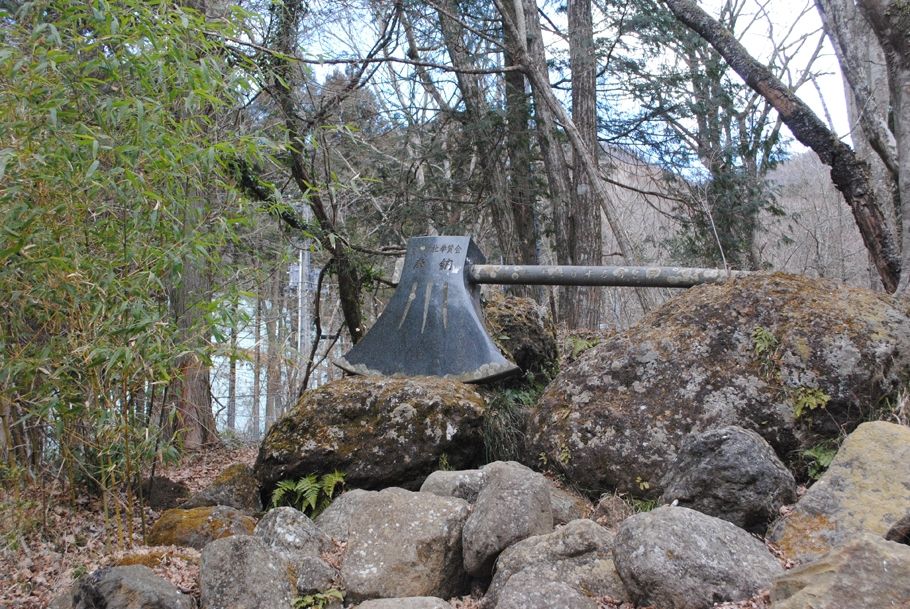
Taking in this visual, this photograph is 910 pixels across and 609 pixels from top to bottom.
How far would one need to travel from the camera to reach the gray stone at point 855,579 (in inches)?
79.4

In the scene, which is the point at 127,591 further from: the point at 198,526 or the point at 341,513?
the point at 341,513

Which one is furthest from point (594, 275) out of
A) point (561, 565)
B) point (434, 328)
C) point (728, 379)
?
point (561, 565)

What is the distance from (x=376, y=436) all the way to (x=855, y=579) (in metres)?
2.49

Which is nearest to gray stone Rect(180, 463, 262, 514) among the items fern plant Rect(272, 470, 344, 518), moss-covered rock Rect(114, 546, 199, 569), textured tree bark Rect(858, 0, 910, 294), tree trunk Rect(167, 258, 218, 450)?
fern plant Rect(272, 470, 344, 518)

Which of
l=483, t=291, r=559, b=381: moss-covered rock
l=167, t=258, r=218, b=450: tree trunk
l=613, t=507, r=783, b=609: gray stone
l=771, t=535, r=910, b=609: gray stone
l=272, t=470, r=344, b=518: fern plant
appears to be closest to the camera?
l=771, t=535, r=910, b=609: gray stone

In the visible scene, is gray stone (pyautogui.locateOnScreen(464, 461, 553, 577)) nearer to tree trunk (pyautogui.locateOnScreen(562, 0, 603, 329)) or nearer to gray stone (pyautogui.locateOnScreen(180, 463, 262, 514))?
gray stone (pyautogui.locateOnScreen(180, 463, 262, 514))

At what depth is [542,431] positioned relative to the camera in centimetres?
398

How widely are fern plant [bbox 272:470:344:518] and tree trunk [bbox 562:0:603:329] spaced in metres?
4.86

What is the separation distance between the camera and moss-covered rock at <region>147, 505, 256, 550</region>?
3.42 meters

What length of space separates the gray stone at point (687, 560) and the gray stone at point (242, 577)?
1.28m

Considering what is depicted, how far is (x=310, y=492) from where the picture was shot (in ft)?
12.7

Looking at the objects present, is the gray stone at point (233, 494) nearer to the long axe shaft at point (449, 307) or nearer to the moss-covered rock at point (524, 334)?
the long axe shaft at point (449, 307)

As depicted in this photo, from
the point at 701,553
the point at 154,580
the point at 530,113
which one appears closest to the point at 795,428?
the point at 701,553

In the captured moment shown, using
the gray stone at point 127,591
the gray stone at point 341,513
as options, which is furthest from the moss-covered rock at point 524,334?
the gray stone at point 127,591
